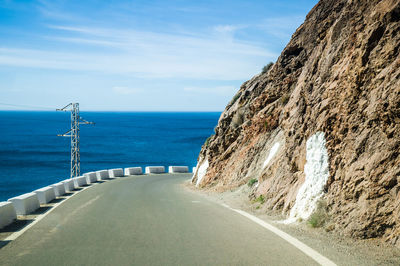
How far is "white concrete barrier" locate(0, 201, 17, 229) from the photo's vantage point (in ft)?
31.2

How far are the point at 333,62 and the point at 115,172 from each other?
91.4 feet

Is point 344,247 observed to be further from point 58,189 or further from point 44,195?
point 58,189

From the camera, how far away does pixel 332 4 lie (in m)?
16.0

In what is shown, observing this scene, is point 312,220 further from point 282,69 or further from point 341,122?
point 282,69

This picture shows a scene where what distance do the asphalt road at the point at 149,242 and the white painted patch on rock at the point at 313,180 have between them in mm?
1076

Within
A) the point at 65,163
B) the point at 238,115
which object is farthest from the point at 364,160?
the point at 65,163

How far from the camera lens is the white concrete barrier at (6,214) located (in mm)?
9516

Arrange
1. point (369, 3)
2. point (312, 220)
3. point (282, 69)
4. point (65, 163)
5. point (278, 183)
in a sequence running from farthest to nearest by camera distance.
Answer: point (65, 163), point (282, 69), point (278, 183), point (369, 3), point (312, 220)

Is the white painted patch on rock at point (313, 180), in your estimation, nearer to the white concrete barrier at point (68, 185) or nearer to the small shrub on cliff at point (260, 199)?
the small shrub on cliff at point (260, 199)

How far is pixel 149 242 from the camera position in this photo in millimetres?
7512

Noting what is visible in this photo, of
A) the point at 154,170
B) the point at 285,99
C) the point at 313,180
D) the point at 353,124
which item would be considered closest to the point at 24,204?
the point at 313,180

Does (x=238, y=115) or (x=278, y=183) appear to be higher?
(x=238, y=115)

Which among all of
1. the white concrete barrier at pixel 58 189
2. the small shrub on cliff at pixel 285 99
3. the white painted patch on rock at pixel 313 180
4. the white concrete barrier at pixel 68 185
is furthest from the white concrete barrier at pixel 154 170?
the white painted patch on rock at pixel 313 180

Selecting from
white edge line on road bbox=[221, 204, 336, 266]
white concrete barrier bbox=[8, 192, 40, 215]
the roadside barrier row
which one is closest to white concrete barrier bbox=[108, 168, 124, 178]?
the roadside barrier row
